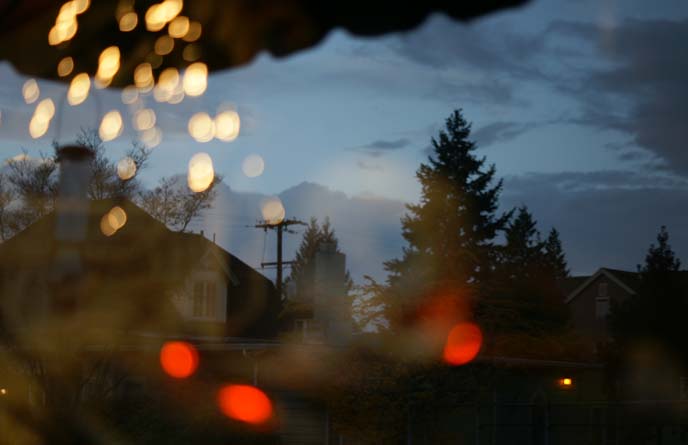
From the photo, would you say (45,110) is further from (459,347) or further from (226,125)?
(459,347)

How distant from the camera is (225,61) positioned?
7.52 feet

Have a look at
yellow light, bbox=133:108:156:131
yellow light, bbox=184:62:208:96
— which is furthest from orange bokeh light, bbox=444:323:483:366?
yellow light, bbox=184:62:208:96

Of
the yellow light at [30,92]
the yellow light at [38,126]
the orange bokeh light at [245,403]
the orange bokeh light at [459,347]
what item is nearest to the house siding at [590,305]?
the orange bokeh light at [459,347]

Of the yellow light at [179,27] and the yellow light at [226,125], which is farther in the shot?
the yellow light at [226,125]

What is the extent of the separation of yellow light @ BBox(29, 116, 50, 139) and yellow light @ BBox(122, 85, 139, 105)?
0.27 metres

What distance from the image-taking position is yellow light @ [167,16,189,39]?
231cm

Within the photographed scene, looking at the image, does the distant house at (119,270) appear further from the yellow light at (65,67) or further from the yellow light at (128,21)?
the yellow light at (128,21)

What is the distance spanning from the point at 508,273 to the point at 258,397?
32288 millimetres

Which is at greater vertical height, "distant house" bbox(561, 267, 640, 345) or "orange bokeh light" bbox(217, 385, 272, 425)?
"distant house" bbox(561, 267, 640, 345)

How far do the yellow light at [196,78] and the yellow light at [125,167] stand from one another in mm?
21128

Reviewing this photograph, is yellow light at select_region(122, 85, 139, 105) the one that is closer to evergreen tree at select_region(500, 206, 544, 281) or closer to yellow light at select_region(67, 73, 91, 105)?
yellow light at select_region(67, 73, 91, 105)

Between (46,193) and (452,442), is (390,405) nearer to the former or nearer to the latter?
(452,442)

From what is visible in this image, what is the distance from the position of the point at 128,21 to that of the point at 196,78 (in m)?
0.25

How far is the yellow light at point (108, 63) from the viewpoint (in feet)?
8.23
